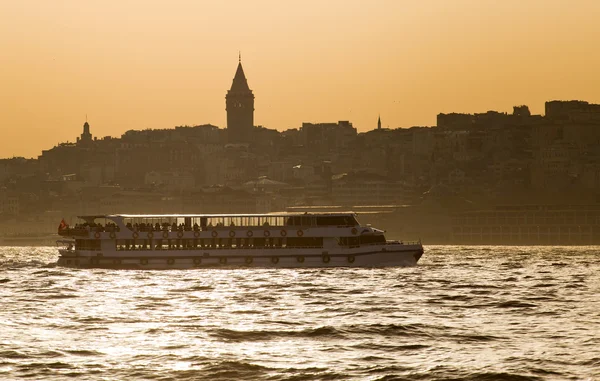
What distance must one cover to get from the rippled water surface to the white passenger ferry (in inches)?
513

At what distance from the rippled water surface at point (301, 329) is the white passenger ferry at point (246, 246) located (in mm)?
13040

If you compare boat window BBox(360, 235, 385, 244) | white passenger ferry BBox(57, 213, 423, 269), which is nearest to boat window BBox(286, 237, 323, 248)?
white passenger ferry BBox(57, 213, 423, 269)

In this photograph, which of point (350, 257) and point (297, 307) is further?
point (350, 257)

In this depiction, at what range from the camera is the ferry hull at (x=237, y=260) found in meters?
86.6

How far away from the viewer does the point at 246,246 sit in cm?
8788

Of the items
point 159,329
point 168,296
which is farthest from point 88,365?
point 168,296

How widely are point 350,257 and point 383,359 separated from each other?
47978 mm

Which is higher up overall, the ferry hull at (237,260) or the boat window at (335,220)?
the boat window at (335,220)

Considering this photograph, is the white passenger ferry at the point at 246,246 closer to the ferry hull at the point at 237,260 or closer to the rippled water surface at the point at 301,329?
the ferry hull at the point at 237,260

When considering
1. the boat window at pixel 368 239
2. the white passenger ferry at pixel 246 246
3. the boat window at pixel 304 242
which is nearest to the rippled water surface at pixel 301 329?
the white passenger ferry at pixel 246 246

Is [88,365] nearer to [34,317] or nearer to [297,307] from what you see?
[34,317]

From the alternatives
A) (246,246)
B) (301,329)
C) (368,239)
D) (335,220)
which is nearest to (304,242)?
(335,220)

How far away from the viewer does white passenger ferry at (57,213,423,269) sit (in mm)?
86812

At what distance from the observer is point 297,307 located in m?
54.6
